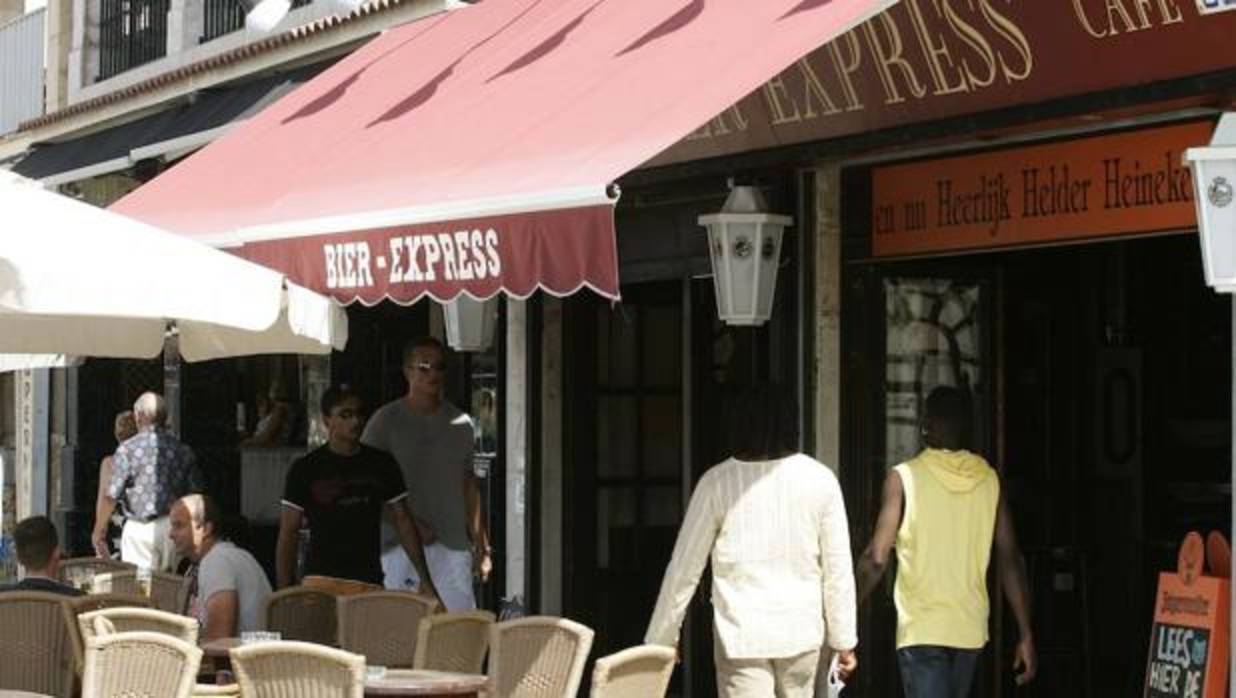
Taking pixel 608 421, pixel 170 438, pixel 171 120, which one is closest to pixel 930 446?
pixel 608 421

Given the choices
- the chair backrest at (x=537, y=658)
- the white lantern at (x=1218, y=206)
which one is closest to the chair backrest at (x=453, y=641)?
the chair backrest at (x=537, y=658)

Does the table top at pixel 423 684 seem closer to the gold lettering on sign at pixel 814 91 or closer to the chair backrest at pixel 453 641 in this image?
the chair backrest at pixel 453 641

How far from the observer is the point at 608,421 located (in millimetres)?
12695

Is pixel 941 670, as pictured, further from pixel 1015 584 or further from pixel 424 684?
pixel 424 684

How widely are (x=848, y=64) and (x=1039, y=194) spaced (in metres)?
0.94

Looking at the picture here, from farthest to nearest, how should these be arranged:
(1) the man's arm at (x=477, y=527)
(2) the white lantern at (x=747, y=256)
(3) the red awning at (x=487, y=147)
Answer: (1) the man's arm at (x=477, y=527) → (2) the white lantern at (x=747, y=256) → (3) the red awning at (x=487, y=147)

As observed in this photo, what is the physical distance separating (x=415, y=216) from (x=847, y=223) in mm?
2390

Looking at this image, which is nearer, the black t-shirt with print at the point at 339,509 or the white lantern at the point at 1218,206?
the white lantern at the point at 1218,206

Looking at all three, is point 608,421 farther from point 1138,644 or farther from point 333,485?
point 1138,644

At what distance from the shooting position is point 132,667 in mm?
7539

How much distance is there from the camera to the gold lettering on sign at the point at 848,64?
9.24 m

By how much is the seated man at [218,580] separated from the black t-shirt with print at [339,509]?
1.09 meters

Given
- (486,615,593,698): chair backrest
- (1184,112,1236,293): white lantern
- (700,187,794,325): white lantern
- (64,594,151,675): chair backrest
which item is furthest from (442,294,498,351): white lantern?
(1184,112,1236,293): white lantern

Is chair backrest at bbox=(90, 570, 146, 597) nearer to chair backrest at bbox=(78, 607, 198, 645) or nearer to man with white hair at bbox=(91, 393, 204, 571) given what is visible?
chair backrest at bbox=(78, 607, 198, 645)
